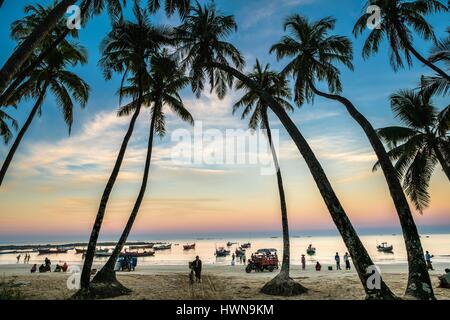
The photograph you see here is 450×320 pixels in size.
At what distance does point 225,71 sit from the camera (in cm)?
1355

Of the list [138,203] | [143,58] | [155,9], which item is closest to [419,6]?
[155,9]

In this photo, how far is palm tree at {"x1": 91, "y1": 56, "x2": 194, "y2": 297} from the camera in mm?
14805

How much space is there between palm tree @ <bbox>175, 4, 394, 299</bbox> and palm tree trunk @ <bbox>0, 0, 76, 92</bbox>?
6276mm

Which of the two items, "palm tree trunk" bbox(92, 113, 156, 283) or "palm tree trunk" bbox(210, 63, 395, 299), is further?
"palm tree trunk" bbox(92, 113, 156, 283)

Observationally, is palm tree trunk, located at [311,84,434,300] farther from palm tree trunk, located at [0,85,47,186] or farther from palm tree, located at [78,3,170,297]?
palm tree trunk, located at [0,85,47,186]

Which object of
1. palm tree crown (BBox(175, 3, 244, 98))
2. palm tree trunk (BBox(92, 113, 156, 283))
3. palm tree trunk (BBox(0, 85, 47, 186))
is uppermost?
palm tree crown (BBox(175, 3, 244, 98))

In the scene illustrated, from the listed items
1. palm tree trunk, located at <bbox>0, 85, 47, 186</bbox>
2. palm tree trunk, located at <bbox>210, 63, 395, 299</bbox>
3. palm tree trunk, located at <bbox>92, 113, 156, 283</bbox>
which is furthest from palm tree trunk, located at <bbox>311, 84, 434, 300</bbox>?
Answer: palm tree trunk, located at <bbox>0, 85, 47, 186</bbox>

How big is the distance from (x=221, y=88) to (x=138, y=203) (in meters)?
8.74

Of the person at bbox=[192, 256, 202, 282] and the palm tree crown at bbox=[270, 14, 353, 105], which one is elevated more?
the palm tree crown at bbox=[270, 14, 353, 105]

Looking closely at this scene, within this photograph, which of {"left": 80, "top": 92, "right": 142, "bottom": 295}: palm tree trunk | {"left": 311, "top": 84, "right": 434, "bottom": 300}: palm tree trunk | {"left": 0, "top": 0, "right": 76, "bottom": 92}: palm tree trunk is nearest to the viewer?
{"left": 0, "top": 0, "right": 76, "bottom": 92}: palm tree trunk

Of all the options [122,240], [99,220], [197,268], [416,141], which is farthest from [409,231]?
[197,268]

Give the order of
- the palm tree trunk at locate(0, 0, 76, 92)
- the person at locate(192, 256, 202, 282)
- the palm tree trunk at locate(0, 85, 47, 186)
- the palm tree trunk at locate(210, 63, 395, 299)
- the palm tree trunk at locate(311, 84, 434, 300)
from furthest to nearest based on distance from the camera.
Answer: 1. the person at locate(192, 256, 202, 282)
2. the palm tree trunk at locate(0, 85, 47, 186)
3. the palm tree trunk at locate(311, 84, 434, 300)
4. the palm tree trunk at locate(210, 63, 395, 299)
5. the palm tree trunk at locate(0, 0, 76, 92)
